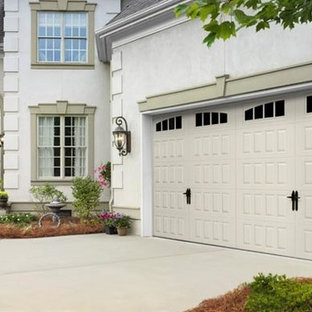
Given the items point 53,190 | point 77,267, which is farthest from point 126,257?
point 53,190

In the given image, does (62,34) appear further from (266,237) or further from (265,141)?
(266,237)

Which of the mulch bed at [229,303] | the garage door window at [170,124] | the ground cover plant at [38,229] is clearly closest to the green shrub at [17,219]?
the ground cover plant at [38,229]

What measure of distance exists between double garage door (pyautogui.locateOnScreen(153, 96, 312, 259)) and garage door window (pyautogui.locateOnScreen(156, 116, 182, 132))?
24mm

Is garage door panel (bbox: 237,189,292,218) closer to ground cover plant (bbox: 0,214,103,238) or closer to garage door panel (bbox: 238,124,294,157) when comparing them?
garage door panel (bbox: 238,124,294,157)

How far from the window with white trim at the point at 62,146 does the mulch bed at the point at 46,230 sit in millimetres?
2653

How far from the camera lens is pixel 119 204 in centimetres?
1402

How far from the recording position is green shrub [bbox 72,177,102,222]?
14750 mm

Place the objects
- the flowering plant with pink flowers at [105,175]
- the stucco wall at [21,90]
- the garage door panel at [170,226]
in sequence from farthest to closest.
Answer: the stucco wall at [21,90]
the flowering plant with pink flowers at [105,175]
the garage door panel at [170,226]

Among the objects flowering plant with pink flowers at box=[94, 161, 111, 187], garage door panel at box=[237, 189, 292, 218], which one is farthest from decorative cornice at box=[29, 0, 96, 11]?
garage door panel at box=[237, 189, 292, 218]

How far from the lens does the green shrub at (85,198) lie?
48.4 ft

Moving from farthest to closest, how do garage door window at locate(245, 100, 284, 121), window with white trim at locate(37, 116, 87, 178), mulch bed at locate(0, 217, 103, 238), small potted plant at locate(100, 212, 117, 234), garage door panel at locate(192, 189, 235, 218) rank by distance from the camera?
1. window with white trim at locate(37, 116, 87, 178)
2. small potted plant at locate(100, 212, 117, 234)
3. mulch bed at locate(0, 217, 103, 238)
4. garage door panel at locate(192, 189, 235, 218)
5. garage door window at locate(245, 100, 284, 121)

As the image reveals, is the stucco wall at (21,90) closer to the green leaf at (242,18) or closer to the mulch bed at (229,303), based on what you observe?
the mulch bed at (229,303)

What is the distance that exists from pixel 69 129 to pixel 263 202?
8.21 metres

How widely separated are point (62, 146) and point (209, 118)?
20.9 ft
